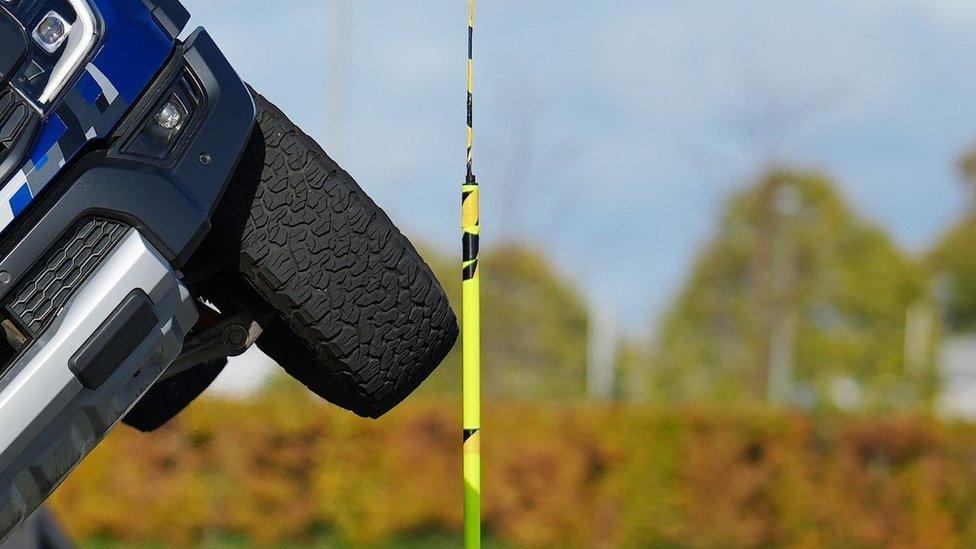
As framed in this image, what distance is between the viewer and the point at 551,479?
1472 centimetres

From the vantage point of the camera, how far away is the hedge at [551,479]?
14.2 metres

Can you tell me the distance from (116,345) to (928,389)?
3091cm

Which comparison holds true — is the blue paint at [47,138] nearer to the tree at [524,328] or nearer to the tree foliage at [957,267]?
the tree at [524,328]

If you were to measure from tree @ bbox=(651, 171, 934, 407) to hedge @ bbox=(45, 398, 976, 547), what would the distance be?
11.6 m

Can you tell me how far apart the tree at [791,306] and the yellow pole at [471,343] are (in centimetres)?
2328

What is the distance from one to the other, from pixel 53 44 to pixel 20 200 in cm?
24

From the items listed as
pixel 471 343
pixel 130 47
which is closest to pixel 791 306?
pixel 471 343

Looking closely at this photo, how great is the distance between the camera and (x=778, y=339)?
28.0m

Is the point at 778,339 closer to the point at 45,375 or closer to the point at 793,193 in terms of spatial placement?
the point at 793,193

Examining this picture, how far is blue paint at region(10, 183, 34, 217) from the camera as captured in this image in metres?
1.96

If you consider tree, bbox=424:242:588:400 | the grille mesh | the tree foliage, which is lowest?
the grille mesh

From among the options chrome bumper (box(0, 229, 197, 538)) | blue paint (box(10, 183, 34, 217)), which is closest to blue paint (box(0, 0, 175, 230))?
blue paint (box(10, 183, 34, 217))

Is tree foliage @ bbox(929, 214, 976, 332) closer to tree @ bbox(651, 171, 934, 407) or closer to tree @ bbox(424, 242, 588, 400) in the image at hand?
tree @ bbox(651, 171, 934, 407)

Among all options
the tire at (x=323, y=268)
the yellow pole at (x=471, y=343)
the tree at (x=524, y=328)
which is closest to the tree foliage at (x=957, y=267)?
the tree at (x=524, y=328)
